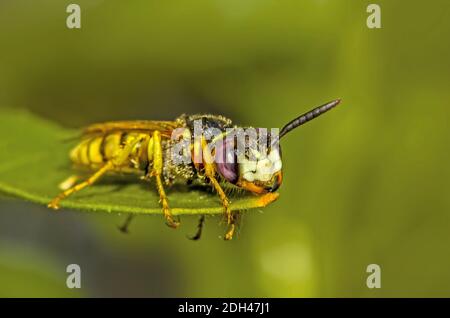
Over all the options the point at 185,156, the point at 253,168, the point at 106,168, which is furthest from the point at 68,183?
the point at 253,168

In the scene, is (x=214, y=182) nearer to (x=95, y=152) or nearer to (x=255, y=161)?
(x=255, y=161)

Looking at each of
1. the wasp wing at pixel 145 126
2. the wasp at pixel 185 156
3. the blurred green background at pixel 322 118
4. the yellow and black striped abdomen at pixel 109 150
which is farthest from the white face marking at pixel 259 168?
the yellow and black striped abdomen at pixel 109 150

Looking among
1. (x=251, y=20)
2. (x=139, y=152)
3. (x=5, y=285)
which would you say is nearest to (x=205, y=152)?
(x=139, y=152)

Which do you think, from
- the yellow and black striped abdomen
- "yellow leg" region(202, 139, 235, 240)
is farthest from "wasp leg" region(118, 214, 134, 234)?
"yellow leg" region(202, 139, 235, 240)

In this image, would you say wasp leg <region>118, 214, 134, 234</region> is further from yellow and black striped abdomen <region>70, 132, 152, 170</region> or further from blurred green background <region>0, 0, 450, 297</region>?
yellow and black striped abdomen <region>70, 132, 152, 170</region>

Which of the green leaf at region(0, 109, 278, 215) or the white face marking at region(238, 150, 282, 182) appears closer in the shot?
the green leaf at region(0, 109, 278, 215)
